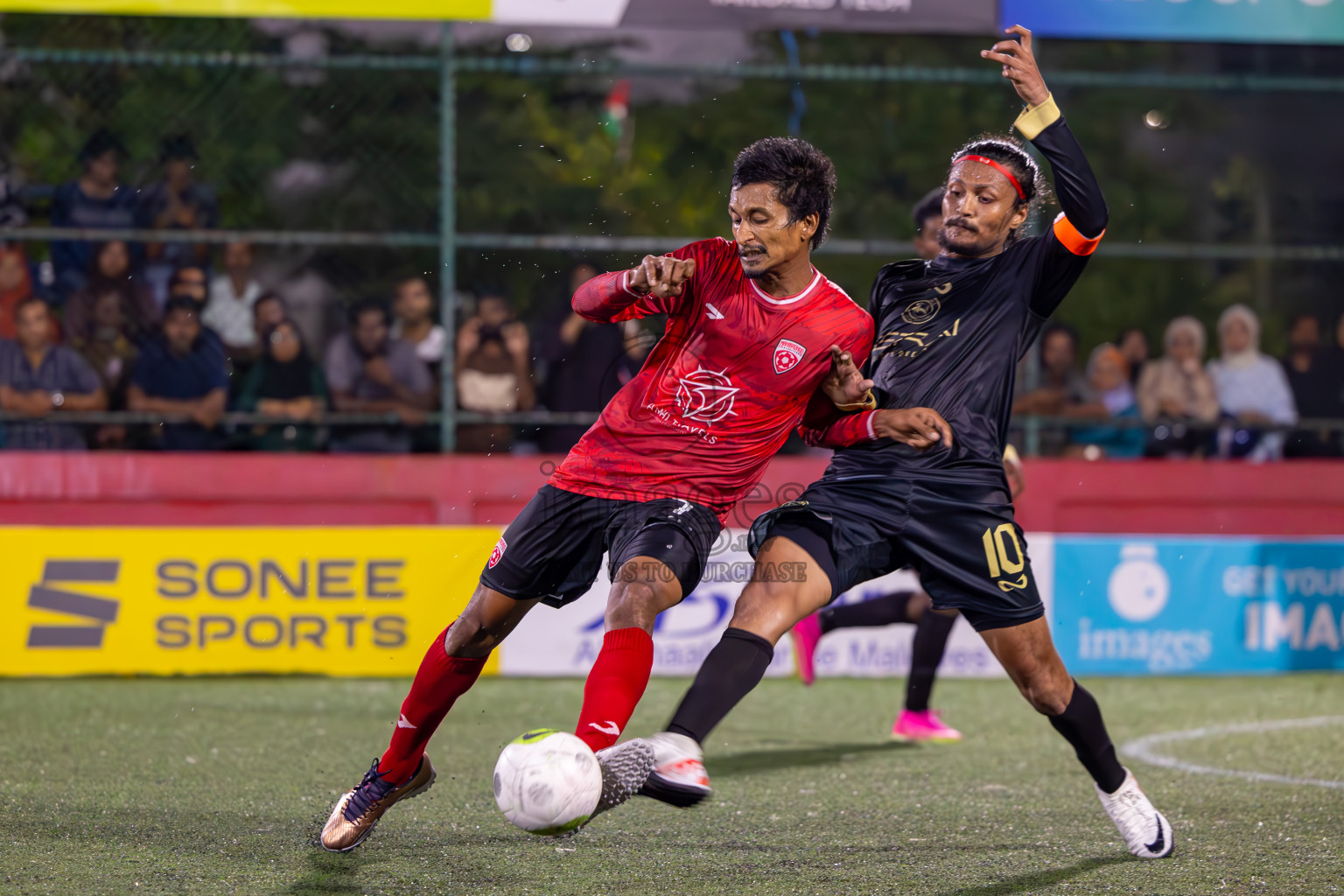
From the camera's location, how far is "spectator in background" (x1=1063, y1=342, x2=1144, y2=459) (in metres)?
9.05

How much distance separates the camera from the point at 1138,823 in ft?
13.5

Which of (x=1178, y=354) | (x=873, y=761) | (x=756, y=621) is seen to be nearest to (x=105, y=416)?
(x=873, y=761)

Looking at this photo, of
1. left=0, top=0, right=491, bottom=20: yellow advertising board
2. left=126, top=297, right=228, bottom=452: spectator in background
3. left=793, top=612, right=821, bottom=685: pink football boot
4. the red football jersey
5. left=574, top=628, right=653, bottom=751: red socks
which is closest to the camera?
left=574, top=628, right=653, bottom=751: red socks

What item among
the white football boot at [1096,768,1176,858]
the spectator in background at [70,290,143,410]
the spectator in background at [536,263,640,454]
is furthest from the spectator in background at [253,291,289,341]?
the white football boot at [1096,768,1176,858]

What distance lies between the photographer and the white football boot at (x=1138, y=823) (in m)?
4.09

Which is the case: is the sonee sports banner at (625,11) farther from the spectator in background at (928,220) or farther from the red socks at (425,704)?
the red socks at (425,704)

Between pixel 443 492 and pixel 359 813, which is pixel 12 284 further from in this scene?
pixel 359 813

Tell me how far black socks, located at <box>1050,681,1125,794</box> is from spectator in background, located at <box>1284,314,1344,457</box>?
5668 mm

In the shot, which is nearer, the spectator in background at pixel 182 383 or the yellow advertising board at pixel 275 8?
the yellow advertising board at pixel 275 8

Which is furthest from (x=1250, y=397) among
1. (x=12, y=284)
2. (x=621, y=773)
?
(x=12, y=284)

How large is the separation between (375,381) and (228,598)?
5.22 feet

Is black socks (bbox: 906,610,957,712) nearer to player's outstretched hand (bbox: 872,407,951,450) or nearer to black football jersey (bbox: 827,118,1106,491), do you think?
black football jersey (bbox: 827,118,1106,491)

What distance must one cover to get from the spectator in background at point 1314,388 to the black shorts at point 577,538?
6639mm

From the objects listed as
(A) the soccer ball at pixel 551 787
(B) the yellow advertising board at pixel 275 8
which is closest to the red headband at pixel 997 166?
(A) the soccer ball at pixel 551 787
